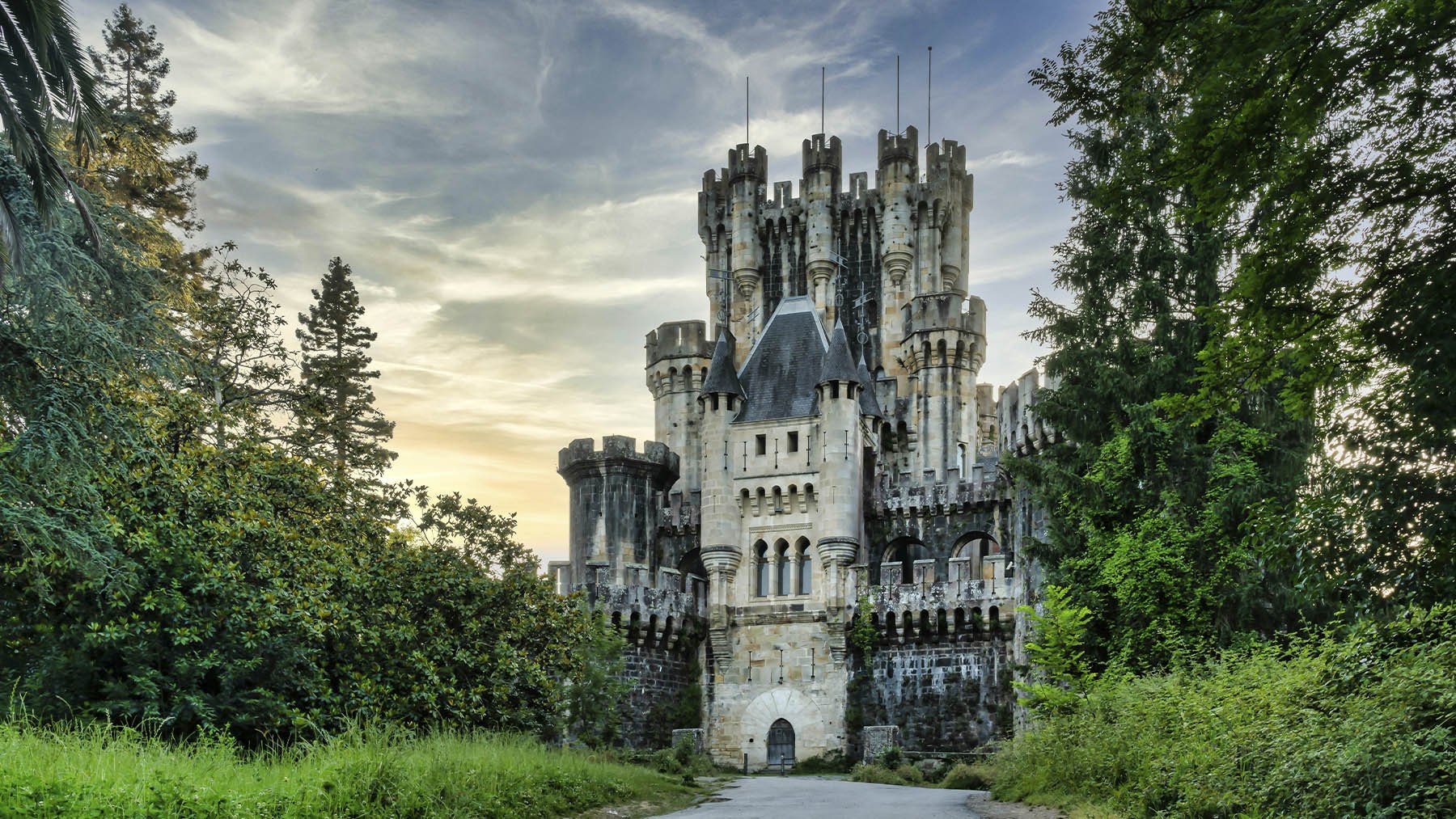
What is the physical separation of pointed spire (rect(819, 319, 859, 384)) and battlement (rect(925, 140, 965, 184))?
1386cm

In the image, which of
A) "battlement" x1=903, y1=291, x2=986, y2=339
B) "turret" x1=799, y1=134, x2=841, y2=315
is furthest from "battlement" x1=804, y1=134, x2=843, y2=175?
"battlement" x1=903, y1=291, x2=986, y2=339

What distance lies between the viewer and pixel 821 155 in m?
58.1

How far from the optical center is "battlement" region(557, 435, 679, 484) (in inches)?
1945

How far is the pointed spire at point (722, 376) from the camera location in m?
47.2

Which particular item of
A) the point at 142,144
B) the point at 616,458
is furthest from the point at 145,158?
the point at 616,458

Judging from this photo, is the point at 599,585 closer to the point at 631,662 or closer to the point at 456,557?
the point at 631,662

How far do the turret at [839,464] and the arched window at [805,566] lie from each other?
0.99 m

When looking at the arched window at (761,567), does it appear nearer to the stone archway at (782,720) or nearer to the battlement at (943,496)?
the stone archway at (782,720)

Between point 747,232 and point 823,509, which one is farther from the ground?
point 747,232

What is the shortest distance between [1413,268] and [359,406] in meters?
38.0

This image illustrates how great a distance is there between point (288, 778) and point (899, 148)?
1882 inches

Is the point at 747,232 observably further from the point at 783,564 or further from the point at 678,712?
the point at 678,712

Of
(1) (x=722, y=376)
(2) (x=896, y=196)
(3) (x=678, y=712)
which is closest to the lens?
(3) (x=678, y=712)

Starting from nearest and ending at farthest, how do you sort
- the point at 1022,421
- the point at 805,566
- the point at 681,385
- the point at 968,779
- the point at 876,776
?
the point at 968,779, the point at 876,776, the point at 1022,421, the point at 805,566, the point at 681,385
